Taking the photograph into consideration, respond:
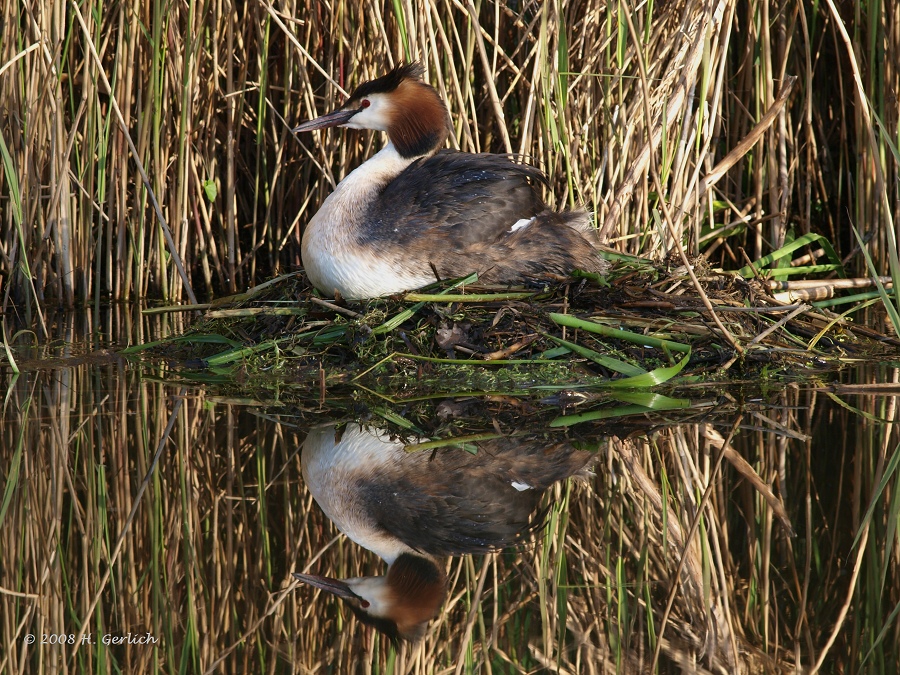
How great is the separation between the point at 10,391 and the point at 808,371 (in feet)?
9.03

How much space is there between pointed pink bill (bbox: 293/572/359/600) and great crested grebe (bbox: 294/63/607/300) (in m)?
1.97

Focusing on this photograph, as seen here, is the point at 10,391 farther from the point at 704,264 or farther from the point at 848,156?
the point at 848,156

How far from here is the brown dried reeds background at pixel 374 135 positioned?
15.5 ft

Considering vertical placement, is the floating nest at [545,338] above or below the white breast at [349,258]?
below

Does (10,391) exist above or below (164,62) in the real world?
below

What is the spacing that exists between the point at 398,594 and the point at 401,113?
2.71 meters

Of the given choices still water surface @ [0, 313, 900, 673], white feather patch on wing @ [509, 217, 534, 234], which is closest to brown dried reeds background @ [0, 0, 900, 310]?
white feather patch on wing @ [509, 217, 534, 234]

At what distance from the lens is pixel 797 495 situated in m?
2.67

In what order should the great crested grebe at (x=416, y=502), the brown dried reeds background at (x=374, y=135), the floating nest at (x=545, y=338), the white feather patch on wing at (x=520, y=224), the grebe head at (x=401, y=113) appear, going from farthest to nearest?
the brown dried reeds background at (x=374, y=135) → the grebe head at (x=401, y=113) → the white feather patch on wing at (x=520, y=224) → the floating nest at (x=545, y=338) → the great crested grebe at (x=416, y=502)

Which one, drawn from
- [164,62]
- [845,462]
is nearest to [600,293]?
[845,462]

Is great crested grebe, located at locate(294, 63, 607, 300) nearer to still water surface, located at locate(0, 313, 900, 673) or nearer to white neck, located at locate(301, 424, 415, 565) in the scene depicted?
still water surface, located at locate(0, 313, 900, 673)

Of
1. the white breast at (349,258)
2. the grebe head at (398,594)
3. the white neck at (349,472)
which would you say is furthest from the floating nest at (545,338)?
the grebe head at (398,594)

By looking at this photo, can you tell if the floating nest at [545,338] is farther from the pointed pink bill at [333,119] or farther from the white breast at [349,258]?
the pointed pink bill at [333,119]

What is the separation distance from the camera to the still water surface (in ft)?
6.69
